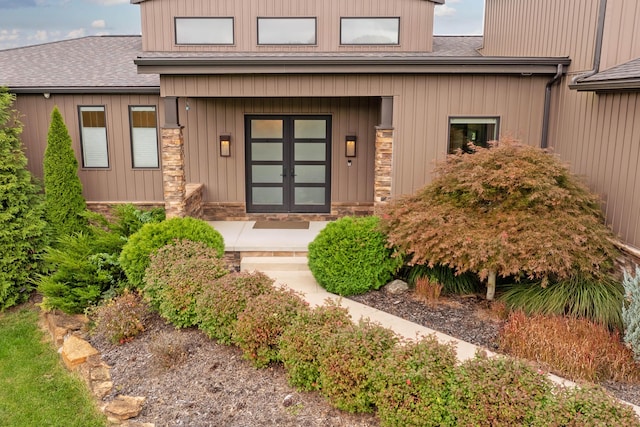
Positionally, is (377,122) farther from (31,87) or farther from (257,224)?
(31,87)

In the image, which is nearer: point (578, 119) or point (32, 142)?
point (578, 119)

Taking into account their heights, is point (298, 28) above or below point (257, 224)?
above

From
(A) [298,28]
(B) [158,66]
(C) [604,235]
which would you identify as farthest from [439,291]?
(A) [298,28]

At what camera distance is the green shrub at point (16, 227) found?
9016 mm

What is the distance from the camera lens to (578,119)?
27.3ft

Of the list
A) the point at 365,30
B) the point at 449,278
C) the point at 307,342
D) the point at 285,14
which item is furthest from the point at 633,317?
the point at 285,14

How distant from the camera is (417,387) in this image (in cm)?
449

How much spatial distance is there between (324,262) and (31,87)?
7.35 meters

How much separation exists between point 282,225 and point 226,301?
498cm

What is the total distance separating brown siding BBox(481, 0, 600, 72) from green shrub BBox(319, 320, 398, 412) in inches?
231

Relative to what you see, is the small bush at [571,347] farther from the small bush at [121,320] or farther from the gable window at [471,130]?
the small bush at [121,320]

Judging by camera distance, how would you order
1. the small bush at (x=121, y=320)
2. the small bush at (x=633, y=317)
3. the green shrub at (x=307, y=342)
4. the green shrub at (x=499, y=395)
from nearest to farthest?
the green shrub at (x=499, y=395) < the green shrub at (x=307, y=342) < the small bush at (x=633, y=317) < the small bush at (x=121, y=320)

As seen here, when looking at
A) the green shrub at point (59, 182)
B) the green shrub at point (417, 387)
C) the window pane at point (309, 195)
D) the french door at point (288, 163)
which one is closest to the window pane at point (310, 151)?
the french door at point (288, 163)

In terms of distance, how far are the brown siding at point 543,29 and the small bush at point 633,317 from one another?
382 cm
